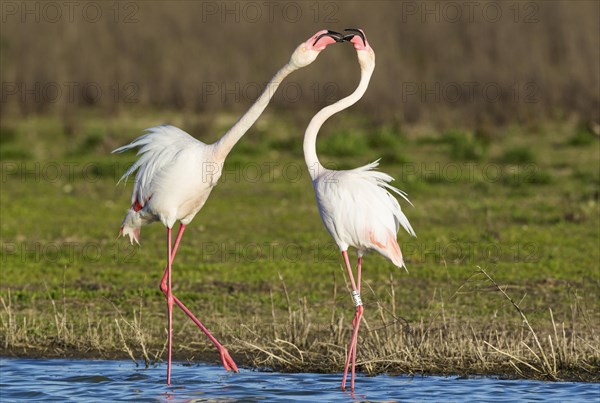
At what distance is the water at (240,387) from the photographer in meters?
6.68


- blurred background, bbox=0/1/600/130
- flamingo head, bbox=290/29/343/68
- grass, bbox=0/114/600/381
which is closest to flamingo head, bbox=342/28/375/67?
flamingo head, bbox=290/29/343/68

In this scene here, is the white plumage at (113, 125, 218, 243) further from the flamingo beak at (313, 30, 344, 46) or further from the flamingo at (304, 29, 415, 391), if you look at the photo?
the flamingo beak at (313, 30, 344, 46)

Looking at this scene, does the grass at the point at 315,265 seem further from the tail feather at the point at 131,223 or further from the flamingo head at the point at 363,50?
the flamingo head at the point at 363,50

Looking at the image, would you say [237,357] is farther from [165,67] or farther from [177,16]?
[177,16]

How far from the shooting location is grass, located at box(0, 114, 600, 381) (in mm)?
7289

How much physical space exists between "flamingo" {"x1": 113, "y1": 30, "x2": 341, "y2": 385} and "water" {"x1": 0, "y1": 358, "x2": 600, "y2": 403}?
0.62 ft

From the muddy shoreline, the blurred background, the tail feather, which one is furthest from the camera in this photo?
the blurred background

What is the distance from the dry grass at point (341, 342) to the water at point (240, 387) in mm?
112

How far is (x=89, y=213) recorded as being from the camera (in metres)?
12.3

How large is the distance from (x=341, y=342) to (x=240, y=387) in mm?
743

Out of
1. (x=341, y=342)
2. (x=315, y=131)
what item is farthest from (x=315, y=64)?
(x=315, y=131)

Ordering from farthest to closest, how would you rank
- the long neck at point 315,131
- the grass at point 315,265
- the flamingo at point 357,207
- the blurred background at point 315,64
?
the blurred background at point 315,64 → the grass at point 315,265 → the long neck at point 315,131 → the flamingo at point 357,207


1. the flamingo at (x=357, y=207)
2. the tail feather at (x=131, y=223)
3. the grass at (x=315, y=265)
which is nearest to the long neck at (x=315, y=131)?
the flamingo at (x=357, y=207)

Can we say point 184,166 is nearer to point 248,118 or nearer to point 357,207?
point 248,118
